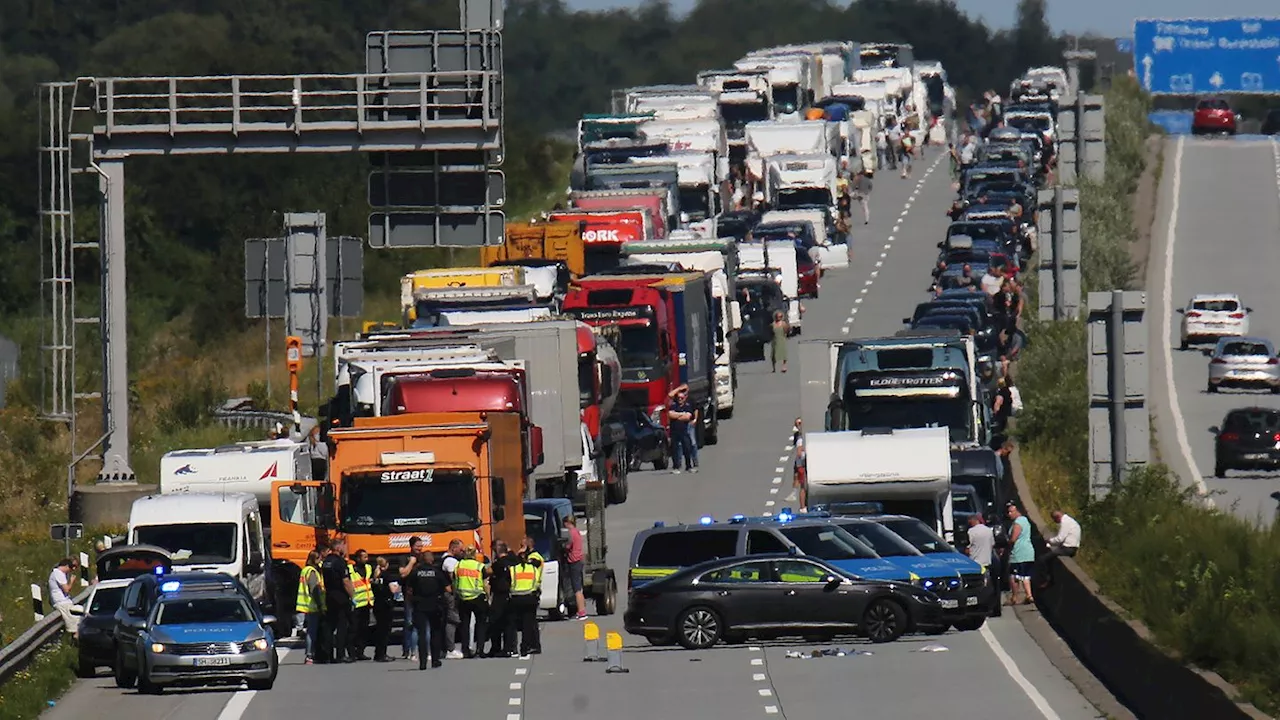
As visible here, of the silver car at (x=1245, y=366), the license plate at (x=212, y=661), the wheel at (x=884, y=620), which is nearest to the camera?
the license plate at (x=212, y=661)

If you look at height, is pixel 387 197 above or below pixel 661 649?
above

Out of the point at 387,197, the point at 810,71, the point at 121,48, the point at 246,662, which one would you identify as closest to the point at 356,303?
the point at 387,197

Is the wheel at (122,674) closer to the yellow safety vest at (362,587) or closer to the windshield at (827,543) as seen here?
the yellow safety vest at (362,587)

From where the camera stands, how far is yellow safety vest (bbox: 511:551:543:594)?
2884cm

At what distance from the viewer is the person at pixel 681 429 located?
152 feet

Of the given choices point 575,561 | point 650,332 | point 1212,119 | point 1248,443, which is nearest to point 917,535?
point 575,561

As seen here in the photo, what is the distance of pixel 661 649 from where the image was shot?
30.0 meters

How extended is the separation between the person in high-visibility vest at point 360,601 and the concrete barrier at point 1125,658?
768cm

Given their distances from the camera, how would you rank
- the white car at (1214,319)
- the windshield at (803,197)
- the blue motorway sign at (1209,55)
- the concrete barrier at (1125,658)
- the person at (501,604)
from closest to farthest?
the concrete barrier at (1125,658), the person at (501,604), the white car at (1214,319), the windshield at (803,197), the blue motorway sign at (1209,55)

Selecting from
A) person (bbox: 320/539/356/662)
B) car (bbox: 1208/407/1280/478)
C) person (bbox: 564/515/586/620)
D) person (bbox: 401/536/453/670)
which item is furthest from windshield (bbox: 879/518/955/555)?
car (bbox: 1208/407/1280/478)

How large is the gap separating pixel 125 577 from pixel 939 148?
9504cm

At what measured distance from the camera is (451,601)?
29562 millimetres

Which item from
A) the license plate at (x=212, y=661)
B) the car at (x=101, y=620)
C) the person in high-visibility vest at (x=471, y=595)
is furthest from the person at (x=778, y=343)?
the license plate at (x=212, y=661)

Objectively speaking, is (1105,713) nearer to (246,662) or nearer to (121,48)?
(246,662)
